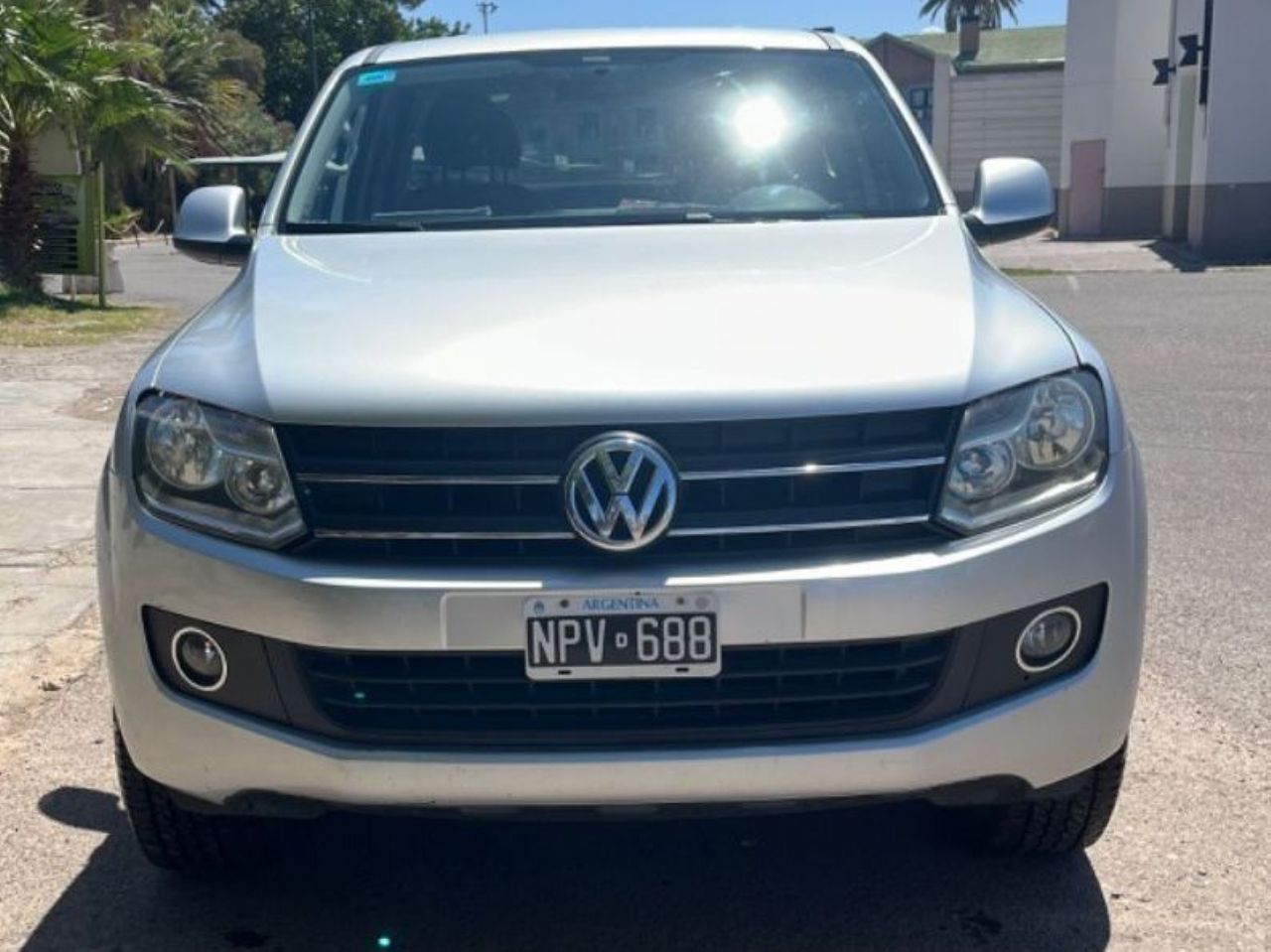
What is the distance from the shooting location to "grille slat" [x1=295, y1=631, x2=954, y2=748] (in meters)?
2.78

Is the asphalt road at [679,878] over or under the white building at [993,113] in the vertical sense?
over

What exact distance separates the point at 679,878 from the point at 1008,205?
2.10m

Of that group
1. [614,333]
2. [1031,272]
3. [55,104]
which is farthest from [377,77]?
[1031,272]

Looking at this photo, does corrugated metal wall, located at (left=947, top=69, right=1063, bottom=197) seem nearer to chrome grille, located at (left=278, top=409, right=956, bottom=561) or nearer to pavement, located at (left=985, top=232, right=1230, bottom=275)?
pavement, located at (left=985, top=232, right=1230, bottom=275)

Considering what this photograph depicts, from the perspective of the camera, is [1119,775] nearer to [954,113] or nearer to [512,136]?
[512,136]

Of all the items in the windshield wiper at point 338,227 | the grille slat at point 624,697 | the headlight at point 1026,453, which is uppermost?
the windshield wiper at point 338,227

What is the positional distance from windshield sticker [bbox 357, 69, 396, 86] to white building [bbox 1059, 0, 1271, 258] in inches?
894

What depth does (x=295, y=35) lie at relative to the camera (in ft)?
212

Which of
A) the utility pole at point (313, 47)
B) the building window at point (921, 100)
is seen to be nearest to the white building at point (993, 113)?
the building window at point (921, 100)

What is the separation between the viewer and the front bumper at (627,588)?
8.93 ft

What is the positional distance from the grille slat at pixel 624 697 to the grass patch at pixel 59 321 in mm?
12488

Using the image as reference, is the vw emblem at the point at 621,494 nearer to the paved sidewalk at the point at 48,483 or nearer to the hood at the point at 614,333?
the hood at the point at 614,333

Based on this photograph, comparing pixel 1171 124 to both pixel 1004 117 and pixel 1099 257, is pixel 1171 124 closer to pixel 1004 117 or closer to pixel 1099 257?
pixel 1099 257

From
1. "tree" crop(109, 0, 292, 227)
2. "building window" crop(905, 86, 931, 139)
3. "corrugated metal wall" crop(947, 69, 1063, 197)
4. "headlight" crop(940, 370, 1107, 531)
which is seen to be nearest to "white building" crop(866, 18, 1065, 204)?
"corrugated metal wall" crop(947, 69, 1063, 197)
